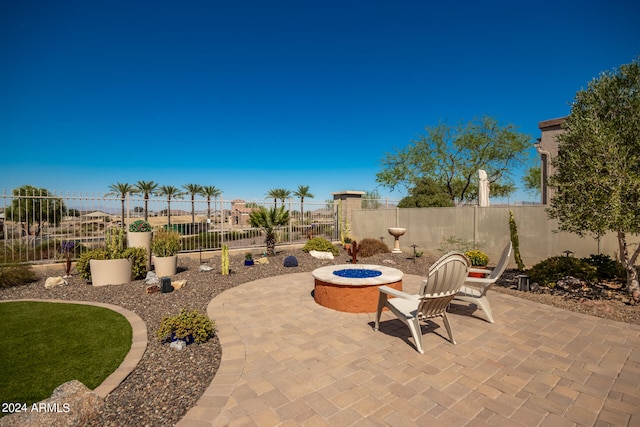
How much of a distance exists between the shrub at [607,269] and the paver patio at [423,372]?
292cm

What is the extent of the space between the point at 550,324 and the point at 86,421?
6248 mm

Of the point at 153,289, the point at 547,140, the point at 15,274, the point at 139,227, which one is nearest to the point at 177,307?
the point at 153,289

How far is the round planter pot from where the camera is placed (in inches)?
310

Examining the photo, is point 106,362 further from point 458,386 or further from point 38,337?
point 458,386

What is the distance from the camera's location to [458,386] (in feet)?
9.38

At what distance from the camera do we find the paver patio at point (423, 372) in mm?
2443

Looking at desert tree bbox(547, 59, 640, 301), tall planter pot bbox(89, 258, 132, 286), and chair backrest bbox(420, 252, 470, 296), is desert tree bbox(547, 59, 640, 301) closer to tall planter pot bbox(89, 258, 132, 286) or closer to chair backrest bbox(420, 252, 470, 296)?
chair backrest bbox(420, 252, 470, 296)

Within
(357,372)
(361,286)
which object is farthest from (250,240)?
(357,372)

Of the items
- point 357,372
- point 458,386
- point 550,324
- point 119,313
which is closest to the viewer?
point 458,386

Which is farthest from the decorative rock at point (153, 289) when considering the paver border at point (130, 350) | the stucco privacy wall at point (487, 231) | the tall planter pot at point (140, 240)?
the stucco privacy wall at point (487, 231)

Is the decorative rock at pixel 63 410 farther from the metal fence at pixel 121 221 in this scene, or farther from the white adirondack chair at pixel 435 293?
the metal fence at pixel 121 221

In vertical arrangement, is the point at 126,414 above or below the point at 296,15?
below

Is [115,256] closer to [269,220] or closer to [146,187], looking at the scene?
[269,220]

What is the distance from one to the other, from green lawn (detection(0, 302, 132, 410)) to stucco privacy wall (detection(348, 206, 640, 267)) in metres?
9.26
